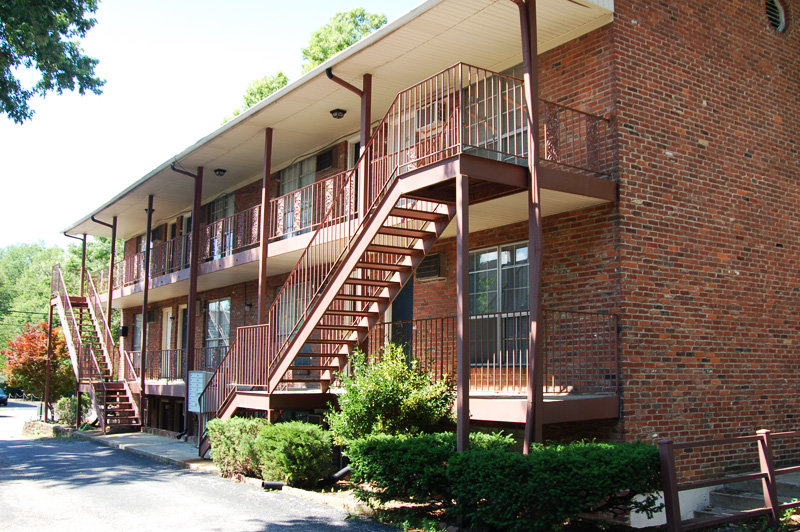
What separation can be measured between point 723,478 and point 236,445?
7348mm

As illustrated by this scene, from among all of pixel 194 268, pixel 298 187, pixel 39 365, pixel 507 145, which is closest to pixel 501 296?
pixel 507 145

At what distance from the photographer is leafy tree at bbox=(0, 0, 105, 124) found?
1426 cm

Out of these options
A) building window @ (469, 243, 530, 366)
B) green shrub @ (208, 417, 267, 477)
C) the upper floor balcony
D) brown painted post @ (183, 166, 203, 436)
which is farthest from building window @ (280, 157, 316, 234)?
building window @ (469, 243, 530, 366)

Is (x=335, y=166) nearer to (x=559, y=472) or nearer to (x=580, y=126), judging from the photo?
(x=580, y=126)

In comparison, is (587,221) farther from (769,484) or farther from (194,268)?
(194,268)

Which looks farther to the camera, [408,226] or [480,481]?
[408,226]

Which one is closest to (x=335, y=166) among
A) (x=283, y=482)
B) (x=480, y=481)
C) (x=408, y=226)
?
(x=408, y=226)

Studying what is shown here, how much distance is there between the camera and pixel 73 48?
1595 cm

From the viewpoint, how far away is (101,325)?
23.0 metres

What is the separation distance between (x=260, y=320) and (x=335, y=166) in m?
3.99

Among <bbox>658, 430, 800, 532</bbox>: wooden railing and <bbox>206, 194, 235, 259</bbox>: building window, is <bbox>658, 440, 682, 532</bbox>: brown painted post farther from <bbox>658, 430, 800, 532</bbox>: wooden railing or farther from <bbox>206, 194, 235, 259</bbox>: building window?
<bbox>206, 194, 235, 259</bbox>: building window

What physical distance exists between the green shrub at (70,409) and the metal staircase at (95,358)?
121 centimetres

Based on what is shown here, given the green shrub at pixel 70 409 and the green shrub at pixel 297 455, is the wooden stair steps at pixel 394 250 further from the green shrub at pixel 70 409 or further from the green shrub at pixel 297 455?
the green shrub at pixel 70 409

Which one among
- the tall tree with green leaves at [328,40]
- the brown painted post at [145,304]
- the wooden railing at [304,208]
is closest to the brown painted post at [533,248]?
the wooden railing at [304,208]
